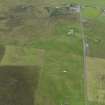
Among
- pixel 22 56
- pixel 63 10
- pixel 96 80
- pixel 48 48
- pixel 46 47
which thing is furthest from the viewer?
pixel 63 10

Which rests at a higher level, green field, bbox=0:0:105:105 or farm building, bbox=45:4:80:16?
green field, bbox=0:0:105:105

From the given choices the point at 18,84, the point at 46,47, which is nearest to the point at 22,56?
the point at 46,47

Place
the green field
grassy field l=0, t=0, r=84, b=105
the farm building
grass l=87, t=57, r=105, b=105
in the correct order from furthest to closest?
the farm building, grassy field l=0, t=0, r=84, b=105, the green field, grass l=87, t=57, r=105, b=105

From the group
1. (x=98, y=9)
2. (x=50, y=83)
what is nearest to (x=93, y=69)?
(x=50, y=83)

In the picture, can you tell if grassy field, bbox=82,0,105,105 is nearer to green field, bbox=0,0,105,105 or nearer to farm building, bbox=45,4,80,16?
green field, bbox=0,0,105,105

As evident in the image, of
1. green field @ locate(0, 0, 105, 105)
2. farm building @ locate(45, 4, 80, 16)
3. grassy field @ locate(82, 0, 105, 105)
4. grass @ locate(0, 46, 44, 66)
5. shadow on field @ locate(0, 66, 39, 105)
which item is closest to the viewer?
shadow on field @ locate(0, 66, 39, 105)

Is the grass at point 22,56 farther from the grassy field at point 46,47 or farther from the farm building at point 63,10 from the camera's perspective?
the farm building at point 63,10

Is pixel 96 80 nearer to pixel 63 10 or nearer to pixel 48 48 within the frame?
pixel 48 48

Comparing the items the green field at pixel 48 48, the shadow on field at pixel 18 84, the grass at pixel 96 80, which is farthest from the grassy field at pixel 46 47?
the grass at pixel 96 80

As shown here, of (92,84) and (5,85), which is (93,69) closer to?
(92,84)

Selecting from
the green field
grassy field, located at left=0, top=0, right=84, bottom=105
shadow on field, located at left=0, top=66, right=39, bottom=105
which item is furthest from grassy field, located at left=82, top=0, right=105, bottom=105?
shadow on field, located at left=0, top=66, right=39, bottom=105
